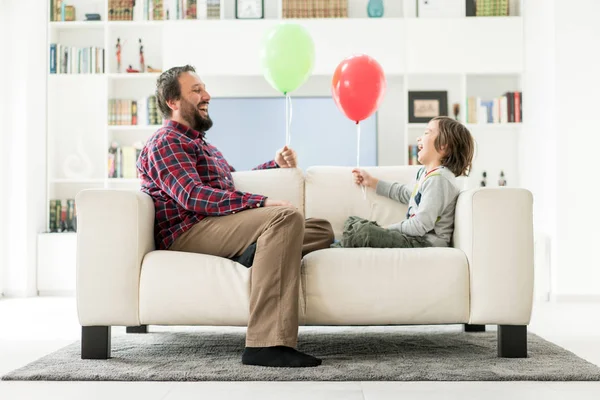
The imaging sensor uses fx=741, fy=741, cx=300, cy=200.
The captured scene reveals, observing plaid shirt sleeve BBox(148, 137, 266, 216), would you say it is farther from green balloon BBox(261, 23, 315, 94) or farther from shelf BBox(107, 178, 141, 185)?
shelf BBox(107, 178, 141, 185)

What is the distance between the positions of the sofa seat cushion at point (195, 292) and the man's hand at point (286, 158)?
2.68ft

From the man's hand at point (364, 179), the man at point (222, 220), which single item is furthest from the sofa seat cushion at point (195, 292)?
the man's hand at point (364, 179)

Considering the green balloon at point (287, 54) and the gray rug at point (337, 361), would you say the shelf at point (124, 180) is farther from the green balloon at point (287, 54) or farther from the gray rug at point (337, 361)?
the gray rug at point (337, 361)

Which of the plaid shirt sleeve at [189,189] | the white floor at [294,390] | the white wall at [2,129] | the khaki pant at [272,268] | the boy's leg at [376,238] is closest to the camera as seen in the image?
the white floor at [294,390]

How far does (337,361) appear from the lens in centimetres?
242

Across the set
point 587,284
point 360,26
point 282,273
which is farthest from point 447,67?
point 282,273

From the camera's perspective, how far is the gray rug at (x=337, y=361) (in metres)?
2.19

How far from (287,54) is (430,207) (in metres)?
1.27

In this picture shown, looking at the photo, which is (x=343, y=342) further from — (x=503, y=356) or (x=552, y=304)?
(x=552, y=304)

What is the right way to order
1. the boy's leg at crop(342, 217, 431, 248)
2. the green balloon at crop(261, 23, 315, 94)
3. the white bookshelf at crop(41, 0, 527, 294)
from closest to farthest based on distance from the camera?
the boy's leg at crop(342, 217, 431, 248) < the green balloon at crop(261, 23, 315, 94) < the white bookshelf at crop(41, 0, 527, 294)

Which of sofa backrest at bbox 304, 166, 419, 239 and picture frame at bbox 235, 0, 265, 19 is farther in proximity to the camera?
picture frame at bbox 235, 0, 265, 19

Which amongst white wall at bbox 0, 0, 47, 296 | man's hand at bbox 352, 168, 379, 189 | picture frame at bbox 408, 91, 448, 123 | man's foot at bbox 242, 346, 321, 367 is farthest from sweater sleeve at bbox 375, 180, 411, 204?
white wall at bbox 0, 0, 47, 296

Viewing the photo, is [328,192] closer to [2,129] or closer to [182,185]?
[182,185]

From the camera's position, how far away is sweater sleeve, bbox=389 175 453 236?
8.89 feet
